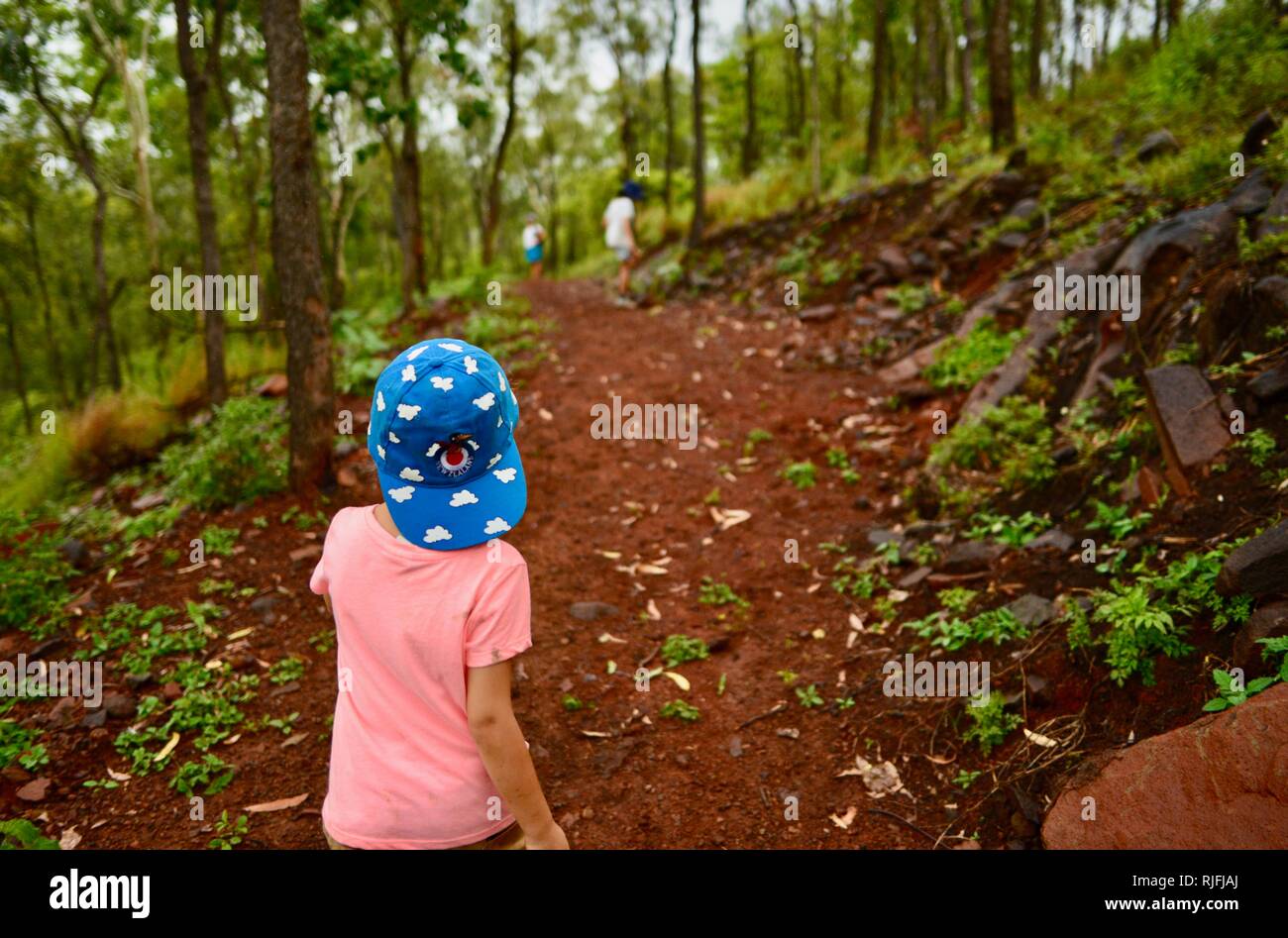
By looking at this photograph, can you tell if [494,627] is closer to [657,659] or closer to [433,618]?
[433,618]

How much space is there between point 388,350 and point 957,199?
8380 mm

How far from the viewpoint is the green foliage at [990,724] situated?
3848mm

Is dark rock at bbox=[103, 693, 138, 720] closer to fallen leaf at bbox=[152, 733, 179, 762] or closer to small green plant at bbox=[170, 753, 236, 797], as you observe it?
fallen leaf at bbox=[152, 733, 179, 762]

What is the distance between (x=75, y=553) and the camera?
235 inches

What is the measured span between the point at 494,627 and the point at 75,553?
5891 millimetres

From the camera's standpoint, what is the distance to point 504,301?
47.1 feet

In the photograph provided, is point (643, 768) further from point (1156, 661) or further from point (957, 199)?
point (957, 199)

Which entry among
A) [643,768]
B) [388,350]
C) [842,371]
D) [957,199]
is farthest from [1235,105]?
[388,350]

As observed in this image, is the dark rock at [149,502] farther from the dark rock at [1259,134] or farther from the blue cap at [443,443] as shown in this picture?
the dark rock at [1259,134]

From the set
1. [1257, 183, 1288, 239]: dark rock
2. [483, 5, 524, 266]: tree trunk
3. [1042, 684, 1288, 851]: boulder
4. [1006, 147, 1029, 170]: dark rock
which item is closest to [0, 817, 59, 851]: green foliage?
[1042, 684, 1288, 851]: boulder

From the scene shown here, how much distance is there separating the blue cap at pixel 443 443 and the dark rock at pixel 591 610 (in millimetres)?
3892

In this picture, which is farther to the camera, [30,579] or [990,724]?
[30,579]

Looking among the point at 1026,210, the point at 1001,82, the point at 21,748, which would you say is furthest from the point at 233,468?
the point at 1001,82

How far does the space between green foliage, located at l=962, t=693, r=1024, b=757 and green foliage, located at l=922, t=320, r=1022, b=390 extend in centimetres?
466
